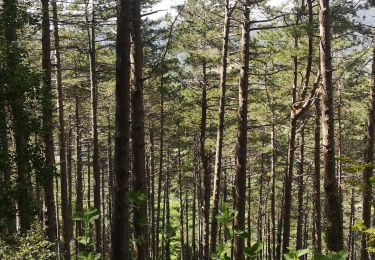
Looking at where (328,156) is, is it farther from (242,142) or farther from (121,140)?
(121,140)

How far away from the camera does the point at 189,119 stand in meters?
20.2

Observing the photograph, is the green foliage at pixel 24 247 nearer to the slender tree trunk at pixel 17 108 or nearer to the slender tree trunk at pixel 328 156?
the slender tree trunk at pixel 17 108

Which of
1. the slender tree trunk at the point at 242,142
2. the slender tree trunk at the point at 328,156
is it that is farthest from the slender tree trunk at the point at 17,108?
the slender tree trunk at the point at 328,156

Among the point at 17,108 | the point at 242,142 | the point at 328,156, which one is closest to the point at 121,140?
the point at 17,108

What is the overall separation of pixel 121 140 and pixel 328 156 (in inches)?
181

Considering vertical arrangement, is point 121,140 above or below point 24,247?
above

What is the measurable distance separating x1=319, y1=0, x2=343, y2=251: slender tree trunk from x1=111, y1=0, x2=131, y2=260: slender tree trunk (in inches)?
177

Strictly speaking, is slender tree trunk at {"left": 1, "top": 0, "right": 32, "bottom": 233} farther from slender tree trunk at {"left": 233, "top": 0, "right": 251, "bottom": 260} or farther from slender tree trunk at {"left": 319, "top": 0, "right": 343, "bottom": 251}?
slender tree trunk at {"left": 319, "top": 0, "right": 343, "bottom": 251}

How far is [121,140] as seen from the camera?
5.08 metres

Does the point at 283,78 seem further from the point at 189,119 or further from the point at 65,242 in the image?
the point at 65,242

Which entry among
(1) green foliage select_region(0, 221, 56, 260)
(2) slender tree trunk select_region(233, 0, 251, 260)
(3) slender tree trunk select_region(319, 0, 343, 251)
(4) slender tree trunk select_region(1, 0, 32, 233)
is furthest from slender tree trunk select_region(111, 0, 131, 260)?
(2) slender tree trunk select_region(233, 0, 251, 260)

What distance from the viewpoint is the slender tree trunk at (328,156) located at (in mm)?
7749

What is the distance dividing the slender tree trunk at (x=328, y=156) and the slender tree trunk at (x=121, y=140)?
14.7 feet

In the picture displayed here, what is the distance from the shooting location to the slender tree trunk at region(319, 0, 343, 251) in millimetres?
7749
